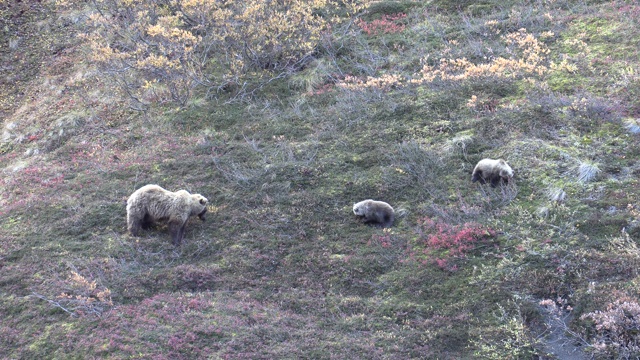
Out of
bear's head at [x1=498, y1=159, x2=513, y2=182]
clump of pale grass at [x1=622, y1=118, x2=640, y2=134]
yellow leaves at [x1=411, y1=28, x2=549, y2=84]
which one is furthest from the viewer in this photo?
yellow leaves at [x1=411, y1=28, x2=549, y2=84]

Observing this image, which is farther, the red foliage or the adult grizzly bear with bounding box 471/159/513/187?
the adult grizzly bear with bounding box 471/159/513/187

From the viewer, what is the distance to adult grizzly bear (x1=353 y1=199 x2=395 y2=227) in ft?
34.4

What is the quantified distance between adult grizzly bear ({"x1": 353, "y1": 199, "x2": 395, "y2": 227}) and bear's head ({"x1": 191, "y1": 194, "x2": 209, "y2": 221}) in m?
3.31

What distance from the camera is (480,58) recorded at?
1545 centimetres

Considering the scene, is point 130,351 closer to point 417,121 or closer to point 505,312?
point 505,312

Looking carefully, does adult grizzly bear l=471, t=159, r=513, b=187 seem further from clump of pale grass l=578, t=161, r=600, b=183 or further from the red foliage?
the red foliage

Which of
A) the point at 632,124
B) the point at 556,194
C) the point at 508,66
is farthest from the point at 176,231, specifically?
the point at 632,124

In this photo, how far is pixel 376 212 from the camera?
10.5m

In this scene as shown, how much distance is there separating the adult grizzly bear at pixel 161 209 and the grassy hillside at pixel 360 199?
1.01ft

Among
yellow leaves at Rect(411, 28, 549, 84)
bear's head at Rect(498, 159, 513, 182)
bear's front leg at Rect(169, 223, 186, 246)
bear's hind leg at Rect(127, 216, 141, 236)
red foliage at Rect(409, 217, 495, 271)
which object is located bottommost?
red foliage at Rect(409, 217, 495, 271)

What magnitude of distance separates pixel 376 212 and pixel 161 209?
4.56 meters

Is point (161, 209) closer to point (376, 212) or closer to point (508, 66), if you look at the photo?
point (376, 212)

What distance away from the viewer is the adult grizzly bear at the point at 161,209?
10.6m

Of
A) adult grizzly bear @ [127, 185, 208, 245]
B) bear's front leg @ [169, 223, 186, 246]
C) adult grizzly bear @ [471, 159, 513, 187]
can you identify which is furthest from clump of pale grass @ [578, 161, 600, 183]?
bear's front leg @ [169, 223, 186, 246]
